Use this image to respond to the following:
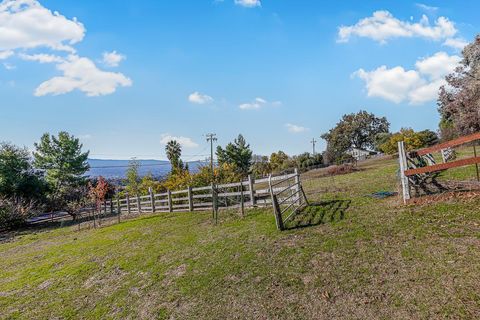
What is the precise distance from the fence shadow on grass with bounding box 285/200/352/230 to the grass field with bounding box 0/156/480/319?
0.05 m

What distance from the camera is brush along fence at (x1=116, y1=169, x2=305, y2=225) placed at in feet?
41.6

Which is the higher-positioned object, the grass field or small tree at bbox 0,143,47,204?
small tree at bbox 0,143,47,204

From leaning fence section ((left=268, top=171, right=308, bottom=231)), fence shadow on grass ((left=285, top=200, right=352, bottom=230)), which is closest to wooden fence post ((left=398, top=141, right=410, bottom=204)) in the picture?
fence shadow on grass ((left=285, top=200, right=352, bottom=230))

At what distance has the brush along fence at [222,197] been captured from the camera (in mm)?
12672

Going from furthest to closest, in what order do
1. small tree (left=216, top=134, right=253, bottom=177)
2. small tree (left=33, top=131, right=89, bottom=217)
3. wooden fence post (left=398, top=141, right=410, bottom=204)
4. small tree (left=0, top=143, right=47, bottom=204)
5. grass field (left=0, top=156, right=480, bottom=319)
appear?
small tree (left=216, top=134, right=253, bottom=177)
small tree (left=33, top=131, right=89, bottom=217)
small tree (left=0, top=143, right=47, bottom=204)
wooden fence post (left=398, top=141, right=410, bottom=204)
grass field (left=0, top=156, right=480, bottom=319)

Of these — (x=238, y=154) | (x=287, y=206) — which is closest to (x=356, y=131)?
(x=238, y=154)

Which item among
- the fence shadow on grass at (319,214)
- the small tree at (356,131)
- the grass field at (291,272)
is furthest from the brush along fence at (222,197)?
the small tree at (356,131)

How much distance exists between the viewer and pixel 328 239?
7.45m

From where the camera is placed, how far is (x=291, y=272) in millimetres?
6234

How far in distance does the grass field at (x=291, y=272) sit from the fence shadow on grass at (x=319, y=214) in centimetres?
5

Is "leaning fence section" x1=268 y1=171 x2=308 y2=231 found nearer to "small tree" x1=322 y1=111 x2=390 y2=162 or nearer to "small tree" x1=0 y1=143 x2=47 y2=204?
"small tree" x1=0 y1=143 x2=47 y2=204

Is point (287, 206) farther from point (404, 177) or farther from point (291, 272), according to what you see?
point (291, 272)

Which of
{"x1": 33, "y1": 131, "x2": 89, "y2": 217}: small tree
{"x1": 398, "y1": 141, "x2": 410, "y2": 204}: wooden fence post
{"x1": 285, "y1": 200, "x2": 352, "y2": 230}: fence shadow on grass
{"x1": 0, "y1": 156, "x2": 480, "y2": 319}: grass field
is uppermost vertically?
{"x1": 33, "y1": 131, "x2": 89, "y2": 217}: small tree

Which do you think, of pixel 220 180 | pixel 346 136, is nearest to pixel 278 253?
pixel 220 180
